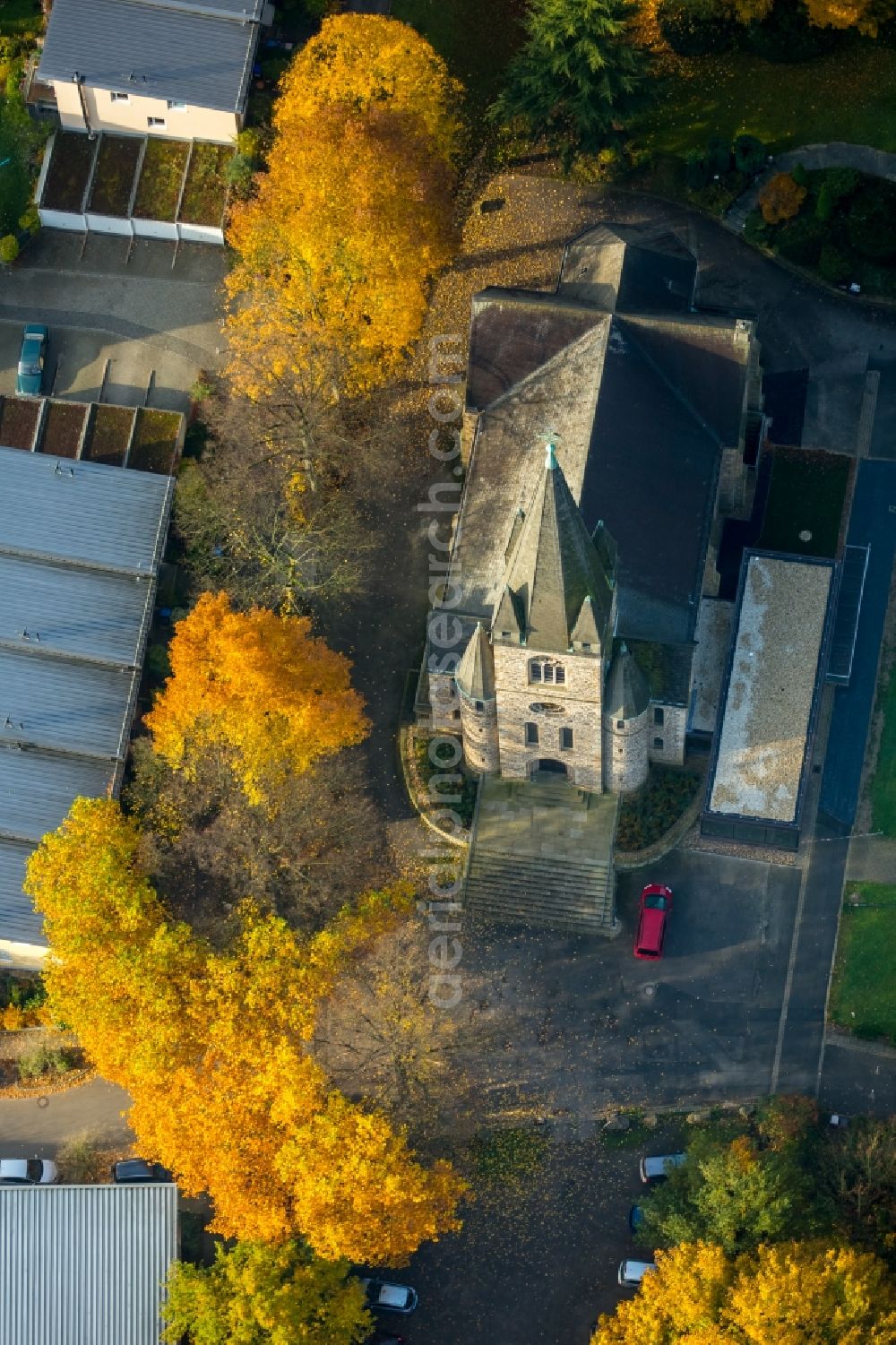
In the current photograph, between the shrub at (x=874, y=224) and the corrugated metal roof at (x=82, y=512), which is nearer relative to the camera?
the corrugated metal roof at (x=82, y=512)

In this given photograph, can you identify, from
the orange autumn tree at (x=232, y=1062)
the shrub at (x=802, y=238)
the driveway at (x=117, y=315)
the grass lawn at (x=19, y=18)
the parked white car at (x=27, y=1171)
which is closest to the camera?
the orange autumn tree at (x=232, y=1062)

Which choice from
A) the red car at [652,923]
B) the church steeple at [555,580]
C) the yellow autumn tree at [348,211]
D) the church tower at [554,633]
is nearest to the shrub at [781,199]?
the yellow autumn tree at [348,211]

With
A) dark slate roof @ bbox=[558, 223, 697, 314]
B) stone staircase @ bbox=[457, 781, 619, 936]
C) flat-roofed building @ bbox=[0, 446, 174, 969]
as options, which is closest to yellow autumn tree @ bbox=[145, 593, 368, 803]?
flat-roofed building @ bbox=[0, 446, 174, 969]

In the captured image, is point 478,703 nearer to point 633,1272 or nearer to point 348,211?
point 348,211

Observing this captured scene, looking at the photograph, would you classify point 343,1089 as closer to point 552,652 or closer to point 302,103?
point 552,652

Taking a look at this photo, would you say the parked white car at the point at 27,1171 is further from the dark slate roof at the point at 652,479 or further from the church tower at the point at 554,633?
the dark slate roof at the point at 652,479

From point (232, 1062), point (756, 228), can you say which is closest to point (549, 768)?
point (232, 1062)
